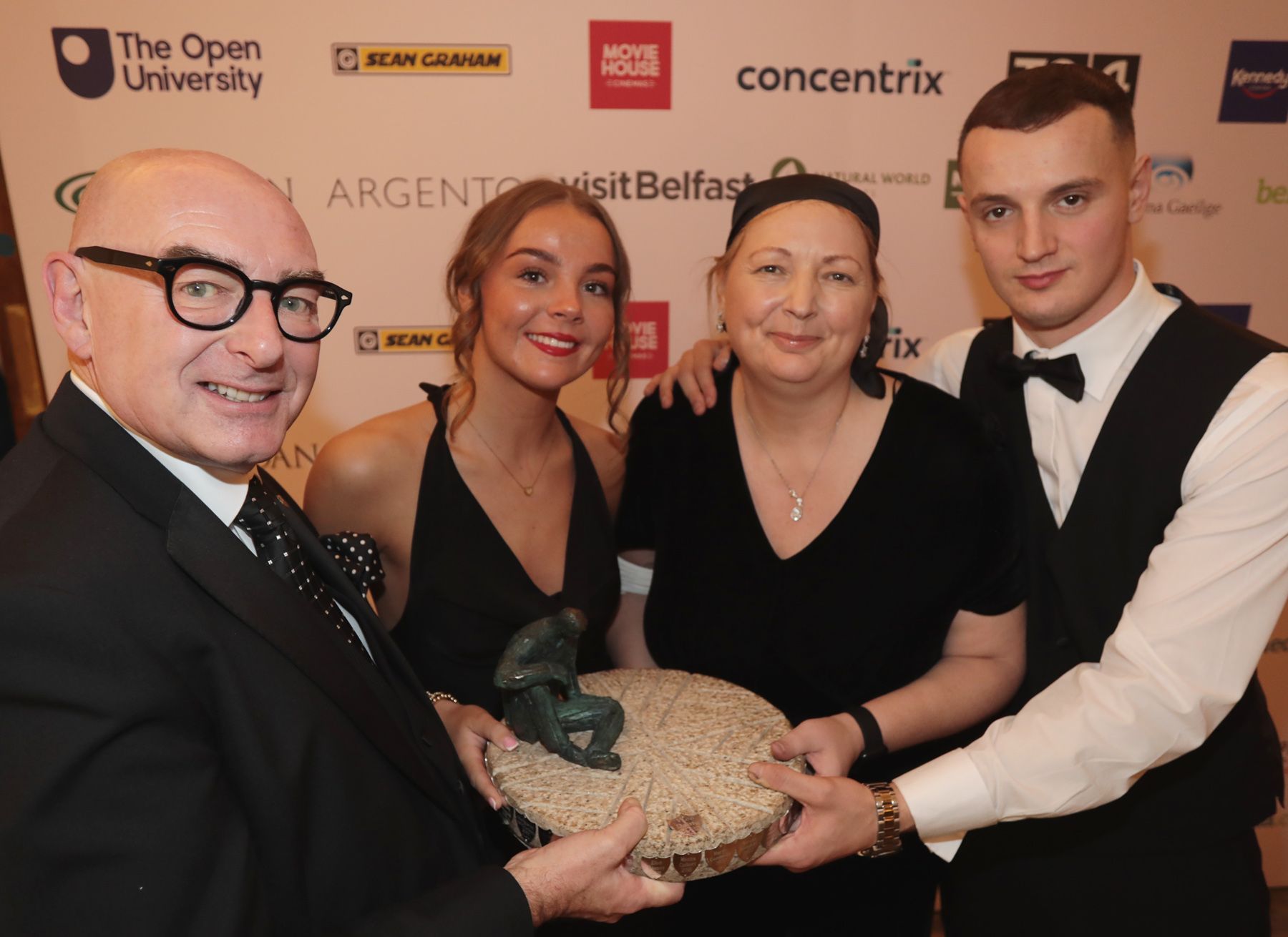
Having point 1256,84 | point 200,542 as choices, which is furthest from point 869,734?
point 1256,84

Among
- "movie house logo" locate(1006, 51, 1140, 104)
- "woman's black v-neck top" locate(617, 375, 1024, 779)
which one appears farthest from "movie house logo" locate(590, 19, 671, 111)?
"woman's black v-neck top" locate(617, 375, 1024, 779)

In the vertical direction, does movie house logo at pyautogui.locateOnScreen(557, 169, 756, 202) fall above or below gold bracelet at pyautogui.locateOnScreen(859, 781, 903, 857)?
above

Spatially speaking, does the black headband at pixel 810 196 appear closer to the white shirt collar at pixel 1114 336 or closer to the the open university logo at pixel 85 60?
the white shirt collar at pixel 1114 336

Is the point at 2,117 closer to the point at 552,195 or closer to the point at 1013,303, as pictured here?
the point at 552,195

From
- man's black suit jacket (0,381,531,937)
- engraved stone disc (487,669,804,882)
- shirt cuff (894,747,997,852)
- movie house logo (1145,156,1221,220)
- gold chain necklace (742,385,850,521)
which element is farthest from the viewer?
movie house logo (1145,156,1221,220)

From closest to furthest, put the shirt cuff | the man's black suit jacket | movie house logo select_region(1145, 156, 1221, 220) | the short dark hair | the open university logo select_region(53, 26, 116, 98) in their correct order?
the man's black suit jacket → the shirt cuff → the short dark hair → the open university logo select_region(53, 26, 116, 98) → movie house logo select_region(1145, 156, 1221, 220)

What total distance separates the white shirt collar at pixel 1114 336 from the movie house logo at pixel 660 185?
1.63 m

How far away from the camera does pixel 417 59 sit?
3.14 meters

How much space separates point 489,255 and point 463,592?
0.86 meters

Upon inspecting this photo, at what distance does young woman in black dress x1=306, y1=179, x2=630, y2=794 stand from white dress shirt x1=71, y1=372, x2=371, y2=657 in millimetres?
773

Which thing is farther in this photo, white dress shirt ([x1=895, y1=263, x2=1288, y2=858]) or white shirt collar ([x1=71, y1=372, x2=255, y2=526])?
white dress shirt ([x1=895, y1=263, x2=1288, y2=858])

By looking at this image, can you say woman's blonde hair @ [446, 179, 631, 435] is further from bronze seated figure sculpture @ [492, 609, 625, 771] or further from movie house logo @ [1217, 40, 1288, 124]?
movie house logo @ [1217, 40, 1288, 124]

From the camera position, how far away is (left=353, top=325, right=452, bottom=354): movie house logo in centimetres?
337

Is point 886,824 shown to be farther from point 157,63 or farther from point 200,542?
point 157,63
